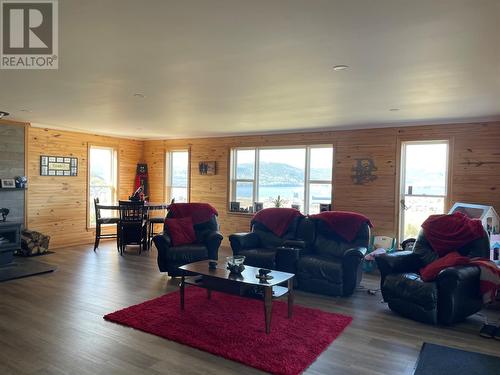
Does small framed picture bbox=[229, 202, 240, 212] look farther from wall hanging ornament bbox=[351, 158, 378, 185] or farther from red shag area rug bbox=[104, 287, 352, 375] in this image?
red shag area rug bbox=[104, 287, 352, 375]

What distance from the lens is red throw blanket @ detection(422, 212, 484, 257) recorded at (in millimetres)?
4141

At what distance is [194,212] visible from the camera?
5.95 metres

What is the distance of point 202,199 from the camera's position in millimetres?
8406

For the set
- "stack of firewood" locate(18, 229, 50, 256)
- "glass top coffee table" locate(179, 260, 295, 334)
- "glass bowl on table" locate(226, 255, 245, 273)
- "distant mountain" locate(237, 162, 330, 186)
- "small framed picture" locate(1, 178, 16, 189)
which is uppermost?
"distant mountain" locate(237, 162, 330, 186)

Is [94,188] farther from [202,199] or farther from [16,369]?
[16,369]

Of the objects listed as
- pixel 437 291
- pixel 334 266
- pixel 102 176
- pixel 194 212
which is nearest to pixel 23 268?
pixel 194 212

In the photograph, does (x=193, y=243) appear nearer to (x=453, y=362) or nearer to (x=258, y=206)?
(x=258, y=206)

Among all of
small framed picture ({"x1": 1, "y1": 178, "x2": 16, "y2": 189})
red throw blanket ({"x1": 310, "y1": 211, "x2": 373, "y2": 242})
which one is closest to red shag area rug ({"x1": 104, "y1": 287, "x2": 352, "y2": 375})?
red throw blanket ({"x1": 310, "y1": 211, "x2": 373, "y2": 242})

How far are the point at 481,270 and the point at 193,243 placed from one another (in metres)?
3.72

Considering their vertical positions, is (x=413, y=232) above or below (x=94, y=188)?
below

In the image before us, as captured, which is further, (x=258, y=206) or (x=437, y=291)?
(x=258, y=206)

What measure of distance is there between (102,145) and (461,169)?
7.15 meters

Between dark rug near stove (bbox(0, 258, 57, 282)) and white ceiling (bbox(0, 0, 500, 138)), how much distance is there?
2420 millimetres

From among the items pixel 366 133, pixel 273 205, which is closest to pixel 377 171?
pixel 366 133
